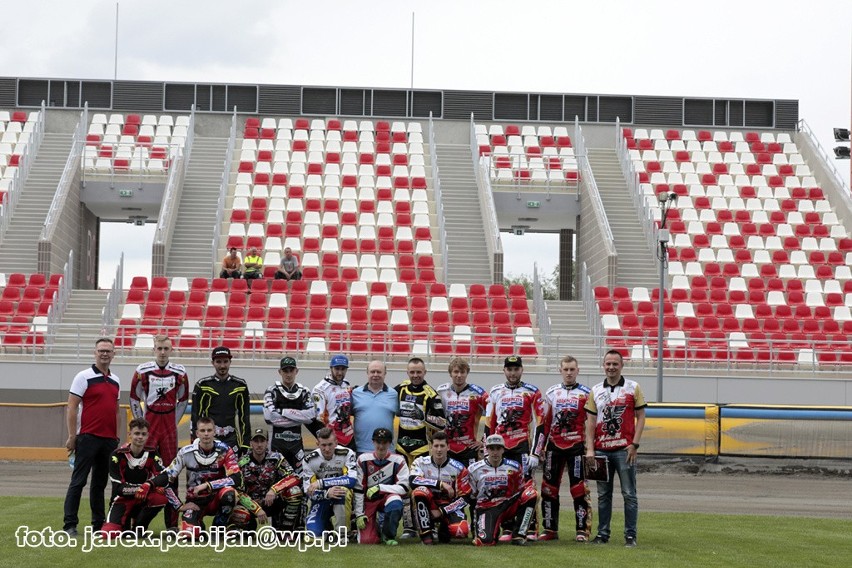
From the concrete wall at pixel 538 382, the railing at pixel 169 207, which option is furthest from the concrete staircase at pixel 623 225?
the railing at pixel 169 207

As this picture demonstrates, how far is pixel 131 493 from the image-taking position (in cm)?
1230

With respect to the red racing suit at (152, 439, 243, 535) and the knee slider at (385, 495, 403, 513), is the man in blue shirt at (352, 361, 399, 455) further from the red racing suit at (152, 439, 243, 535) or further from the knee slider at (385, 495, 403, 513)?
the red racing suit at (152, 439, 243, 535)

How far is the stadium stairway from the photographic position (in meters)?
28.4

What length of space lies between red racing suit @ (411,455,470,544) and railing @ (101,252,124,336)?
1667 cm

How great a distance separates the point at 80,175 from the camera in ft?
124

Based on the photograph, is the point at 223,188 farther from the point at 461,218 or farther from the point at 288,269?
the point at 461,218

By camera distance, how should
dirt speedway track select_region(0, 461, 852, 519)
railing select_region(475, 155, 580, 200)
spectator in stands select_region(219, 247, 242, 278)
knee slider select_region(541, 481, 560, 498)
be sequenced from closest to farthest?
1. knee slider select_region(541, 481, 560, 498)
2. dirt speedway track select_region(0, 461, 852, 519)
3. spectator in stands select_region(219, 247, 242, 278)
4. railing select_region(475, 155, 580, 200)

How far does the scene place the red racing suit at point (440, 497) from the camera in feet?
40.7

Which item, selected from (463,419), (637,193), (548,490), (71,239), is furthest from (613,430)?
(71,239)

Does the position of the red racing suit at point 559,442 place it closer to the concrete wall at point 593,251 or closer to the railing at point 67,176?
the concrete wall at point 593,251

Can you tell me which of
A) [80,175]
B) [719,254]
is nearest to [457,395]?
[719,254]

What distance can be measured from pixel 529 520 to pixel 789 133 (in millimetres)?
34838

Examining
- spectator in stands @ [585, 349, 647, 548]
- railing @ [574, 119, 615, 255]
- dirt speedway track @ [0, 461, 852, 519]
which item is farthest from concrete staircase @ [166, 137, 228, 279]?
spectator in stands @ [585, 349, 647, 548]

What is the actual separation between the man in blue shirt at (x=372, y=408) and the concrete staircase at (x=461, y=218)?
19.4m
